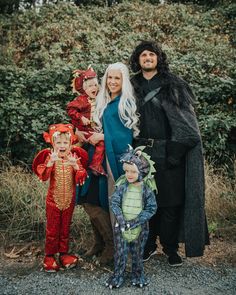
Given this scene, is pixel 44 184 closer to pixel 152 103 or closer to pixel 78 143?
pixel 78 143

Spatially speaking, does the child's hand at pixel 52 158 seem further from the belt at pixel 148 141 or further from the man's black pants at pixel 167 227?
the man's black pants at pixel 167 227

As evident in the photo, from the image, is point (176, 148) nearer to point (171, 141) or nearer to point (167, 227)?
point (171, 141)

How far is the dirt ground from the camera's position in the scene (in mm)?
4203

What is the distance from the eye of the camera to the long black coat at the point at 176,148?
3.96 metres

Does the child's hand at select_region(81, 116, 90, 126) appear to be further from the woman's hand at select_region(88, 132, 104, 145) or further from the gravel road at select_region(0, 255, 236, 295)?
the gravel road at select_region(0, 255, 236, 295)

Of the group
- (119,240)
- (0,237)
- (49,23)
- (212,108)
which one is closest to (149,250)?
(119,240)

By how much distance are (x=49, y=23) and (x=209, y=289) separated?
26.2ft

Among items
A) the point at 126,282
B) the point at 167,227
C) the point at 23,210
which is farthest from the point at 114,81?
the point at 23,210

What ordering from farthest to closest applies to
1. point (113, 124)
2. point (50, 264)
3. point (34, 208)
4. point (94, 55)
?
point (94, 55) → point (34, 208) → point (50, 264) → point (113, 124)

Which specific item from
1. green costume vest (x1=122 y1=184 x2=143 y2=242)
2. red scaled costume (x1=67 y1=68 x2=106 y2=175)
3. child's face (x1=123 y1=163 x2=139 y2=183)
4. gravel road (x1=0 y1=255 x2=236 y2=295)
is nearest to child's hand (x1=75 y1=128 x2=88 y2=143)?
red scaled costume (x1=67 y1=68 x2=106 y2=175)

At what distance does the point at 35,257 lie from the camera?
447cm

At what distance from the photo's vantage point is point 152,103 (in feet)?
13.2

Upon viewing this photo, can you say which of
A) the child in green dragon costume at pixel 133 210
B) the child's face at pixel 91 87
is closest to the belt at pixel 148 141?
the child in green dragon costume at pixel 133 210

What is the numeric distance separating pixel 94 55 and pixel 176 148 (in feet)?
14.2
